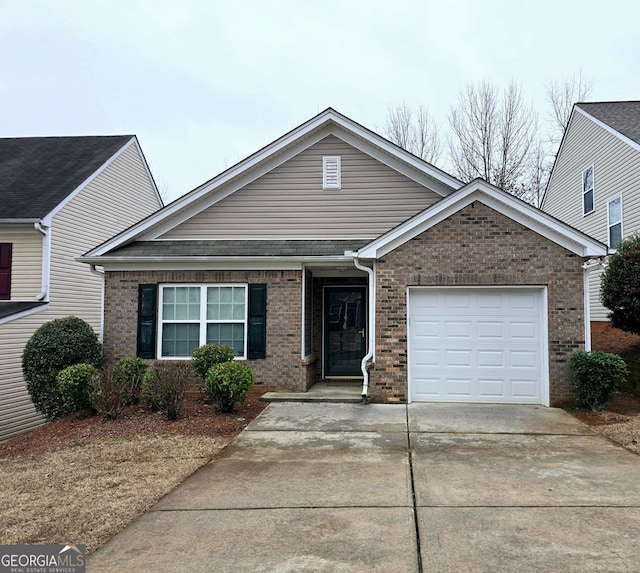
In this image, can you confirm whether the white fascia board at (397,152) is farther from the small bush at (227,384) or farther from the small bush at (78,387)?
the small bush at (78,387)

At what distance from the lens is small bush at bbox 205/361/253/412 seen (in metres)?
8.21

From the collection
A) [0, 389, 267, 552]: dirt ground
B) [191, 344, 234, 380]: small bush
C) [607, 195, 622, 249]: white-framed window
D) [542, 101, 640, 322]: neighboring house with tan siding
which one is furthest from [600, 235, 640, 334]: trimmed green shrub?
[191, 344, 234, 380]: small bush

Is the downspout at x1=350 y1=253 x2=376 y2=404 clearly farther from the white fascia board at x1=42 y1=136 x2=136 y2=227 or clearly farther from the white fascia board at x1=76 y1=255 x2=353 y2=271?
the white fascia board at x1=42 y1=136 x2=136 y2=227

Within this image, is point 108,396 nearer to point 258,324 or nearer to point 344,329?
point 258,324

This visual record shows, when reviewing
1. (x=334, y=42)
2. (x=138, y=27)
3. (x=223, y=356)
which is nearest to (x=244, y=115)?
(x=334, y=42)

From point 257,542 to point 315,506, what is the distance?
0.83m

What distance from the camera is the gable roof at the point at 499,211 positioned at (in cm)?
884

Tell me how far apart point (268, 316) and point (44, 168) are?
10.6m

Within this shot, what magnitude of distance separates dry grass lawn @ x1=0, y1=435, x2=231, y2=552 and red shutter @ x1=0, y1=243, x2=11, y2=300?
8.09 meters

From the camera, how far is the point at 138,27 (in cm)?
1382

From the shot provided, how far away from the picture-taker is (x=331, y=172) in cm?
1150

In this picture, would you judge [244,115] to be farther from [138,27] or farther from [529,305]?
[529,305]

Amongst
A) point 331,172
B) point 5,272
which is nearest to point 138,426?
point 331,172

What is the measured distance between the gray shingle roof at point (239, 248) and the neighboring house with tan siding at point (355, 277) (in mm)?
44
